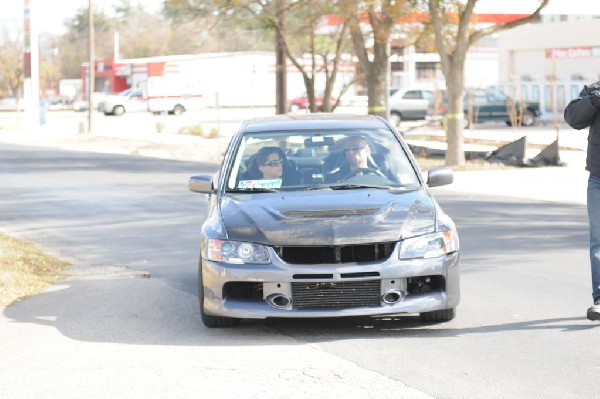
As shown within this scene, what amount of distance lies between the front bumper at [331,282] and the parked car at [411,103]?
43257 mm

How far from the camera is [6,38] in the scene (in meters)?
116

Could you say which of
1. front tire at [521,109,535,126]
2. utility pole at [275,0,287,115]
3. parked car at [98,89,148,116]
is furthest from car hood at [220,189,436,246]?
parked car at [98,89,148,116]

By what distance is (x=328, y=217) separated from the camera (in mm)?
7672

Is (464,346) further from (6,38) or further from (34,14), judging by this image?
(6,38)

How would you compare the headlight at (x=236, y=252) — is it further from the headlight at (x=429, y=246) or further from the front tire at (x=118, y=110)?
the front tire at (x=118, y=110)

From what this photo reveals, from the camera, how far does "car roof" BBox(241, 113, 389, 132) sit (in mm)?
9164

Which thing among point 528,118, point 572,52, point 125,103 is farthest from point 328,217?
point 125,103

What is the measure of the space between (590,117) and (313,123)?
7.64 feet

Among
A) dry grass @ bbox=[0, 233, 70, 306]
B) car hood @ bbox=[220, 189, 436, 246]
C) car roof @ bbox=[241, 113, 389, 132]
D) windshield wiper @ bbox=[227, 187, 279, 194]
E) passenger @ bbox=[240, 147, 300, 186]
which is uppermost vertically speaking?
car roof @ bbox=[241, 113, 389, 132]

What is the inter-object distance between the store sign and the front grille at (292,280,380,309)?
44.0 meters

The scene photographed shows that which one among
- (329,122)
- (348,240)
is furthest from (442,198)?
(348,240)

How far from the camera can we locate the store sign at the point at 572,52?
4944cm

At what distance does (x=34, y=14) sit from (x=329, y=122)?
5435 cm

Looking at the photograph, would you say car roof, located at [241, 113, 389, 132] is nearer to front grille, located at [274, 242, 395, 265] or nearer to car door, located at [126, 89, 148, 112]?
front grille, located at [274, 242, 395, 265]
